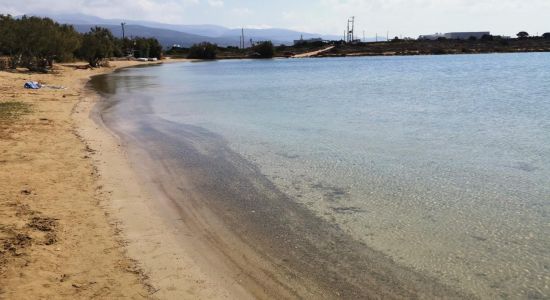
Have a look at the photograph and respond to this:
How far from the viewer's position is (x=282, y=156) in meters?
14.6

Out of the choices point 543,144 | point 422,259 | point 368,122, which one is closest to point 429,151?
point 543,144

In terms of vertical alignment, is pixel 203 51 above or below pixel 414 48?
above

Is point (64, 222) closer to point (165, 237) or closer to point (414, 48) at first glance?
point (165, 237)

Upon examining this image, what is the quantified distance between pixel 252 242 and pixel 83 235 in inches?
110

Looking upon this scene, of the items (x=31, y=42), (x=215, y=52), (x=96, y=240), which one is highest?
(x=215, y=52)

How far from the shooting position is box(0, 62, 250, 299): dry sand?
615cm

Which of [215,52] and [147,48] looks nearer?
[147,48]

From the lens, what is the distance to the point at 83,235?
7766 mm

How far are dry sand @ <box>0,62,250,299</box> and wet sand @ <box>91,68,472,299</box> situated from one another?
89mm

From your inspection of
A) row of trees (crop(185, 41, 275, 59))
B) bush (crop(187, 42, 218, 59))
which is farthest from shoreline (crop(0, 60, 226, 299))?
row of trees (crop(185, 41, 275, 59))

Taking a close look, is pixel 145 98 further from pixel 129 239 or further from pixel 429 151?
pixel 129 239

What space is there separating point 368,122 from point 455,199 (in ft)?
36.5

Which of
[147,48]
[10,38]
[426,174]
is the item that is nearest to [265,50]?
[147,48]

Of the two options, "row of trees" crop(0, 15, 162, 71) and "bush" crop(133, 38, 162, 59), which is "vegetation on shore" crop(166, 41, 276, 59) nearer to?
"bush" crop(133, 38, 162, 59)
